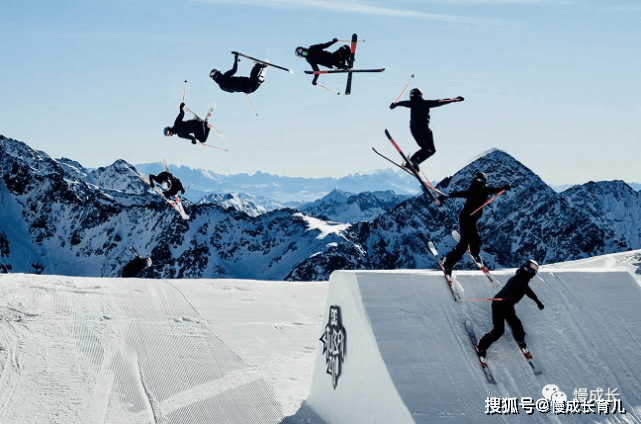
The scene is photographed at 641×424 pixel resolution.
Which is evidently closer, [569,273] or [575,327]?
[575,327]

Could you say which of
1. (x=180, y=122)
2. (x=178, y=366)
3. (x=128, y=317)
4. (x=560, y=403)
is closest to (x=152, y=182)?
(x=180, y=122)

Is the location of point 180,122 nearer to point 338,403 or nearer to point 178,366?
point 178,366

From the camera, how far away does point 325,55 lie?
541 inches

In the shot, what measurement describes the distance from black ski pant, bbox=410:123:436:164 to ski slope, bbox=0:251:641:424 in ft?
7.85

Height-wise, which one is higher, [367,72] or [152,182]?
[367,72]

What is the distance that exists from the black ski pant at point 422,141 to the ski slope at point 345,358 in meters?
2.39

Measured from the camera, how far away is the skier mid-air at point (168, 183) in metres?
19.5

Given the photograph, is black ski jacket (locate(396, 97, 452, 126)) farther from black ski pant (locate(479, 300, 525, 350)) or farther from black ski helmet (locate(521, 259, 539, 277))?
black ski pant (locate(479, 300, 525, 350))

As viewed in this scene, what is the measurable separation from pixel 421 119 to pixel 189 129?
7.46 metres

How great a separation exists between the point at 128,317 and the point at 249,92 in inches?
268

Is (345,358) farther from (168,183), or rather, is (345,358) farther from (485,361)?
(168,183)

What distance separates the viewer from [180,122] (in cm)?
1753

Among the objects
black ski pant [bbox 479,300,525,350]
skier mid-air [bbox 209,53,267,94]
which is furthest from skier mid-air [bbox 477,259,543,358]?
skier mid-air [bbox 209,53,267,94]

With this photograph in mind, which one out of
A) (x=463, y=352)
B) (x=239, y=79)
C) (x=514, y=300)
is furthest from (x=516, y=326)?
(x=239, y=79)
